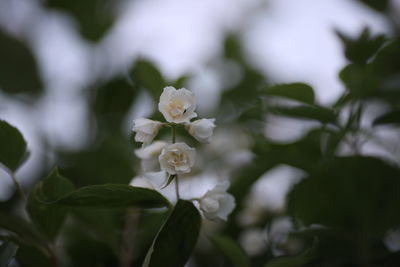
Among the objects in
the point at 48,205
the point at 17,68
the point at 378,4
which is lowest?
the point at 17,68

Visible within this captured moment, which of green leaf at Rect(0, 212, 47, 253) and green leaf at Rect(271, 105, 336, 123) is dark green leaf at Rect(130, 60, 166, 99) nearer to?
green leaf at Rect(271, 105, 336, 123)

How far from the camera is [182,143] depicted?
32.7 inches

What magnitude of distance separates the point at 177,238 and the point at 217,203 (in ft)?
0.37

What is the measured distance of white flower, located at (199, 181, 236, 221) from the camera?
0.87 metres

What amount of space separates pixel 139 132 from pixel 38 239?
32 centimetres

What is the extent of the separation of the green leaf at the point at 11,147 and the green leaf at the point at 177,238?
0.34 meters

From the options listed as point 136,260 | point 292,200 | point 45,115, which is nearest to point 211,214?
point 292,200

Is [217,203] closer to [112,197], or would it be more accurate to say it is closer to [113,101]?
[112,197]

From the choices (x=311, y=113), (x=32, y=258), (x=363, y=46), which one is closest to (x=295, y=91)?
(x=311, y=113)

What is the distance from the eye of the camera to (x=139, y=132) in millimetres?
868

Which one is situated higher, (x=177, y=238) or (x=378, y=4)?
Result: (x=378, y=4)

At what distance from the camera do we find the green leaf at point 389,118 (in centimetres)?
108

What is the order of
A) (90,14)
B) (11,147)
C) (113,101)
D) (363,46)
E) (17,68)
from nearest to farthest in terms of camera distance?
(11,147), (363,46), (113,101), (17,68), (90,14)

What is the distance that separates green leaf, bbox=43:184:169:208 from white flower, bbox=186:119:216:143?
12cm
